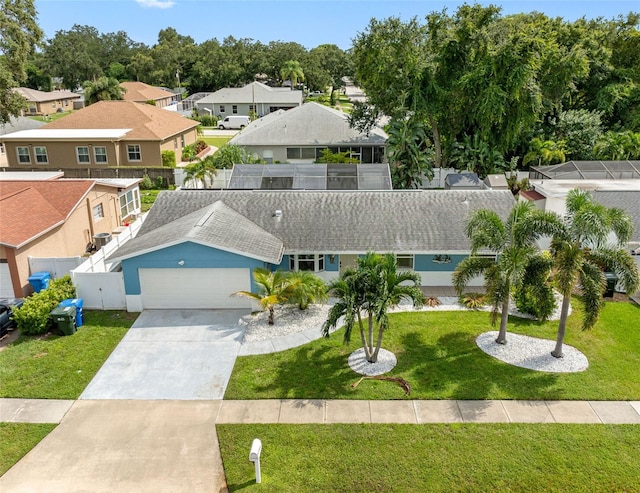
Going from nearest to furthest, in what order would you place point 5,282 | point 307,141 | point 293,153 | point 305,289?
point 305,289
point 5,282
point 307,141
point 293,153

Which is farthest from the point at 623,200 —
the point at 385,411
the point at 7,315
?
the point at 7,315

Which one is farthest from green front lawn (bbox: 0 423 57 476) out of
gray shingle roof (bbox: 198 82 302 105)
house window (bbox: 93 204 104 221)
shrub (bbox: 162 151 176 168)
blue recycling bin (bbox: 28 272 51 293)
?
gray shingle roof (bbox: 198 82 302 105)

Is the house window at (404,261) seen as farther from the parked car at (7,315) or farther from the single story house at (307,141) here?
the single story house at (307,141)

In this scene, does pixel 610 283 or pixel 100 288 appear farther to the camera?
pixel 610 283

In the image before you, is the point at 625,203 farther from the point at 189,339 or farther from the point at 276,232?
the point at 189,339

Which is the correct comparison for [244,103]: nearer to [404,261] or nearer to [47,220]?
[47,220]

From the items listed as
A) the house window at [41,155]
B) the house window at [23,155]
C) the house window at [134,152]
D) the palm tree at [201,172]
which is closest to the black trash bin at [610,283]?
the palm tree at [201,172]

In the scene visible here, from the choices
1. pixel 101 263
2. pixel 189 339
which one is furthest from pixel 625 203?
pixel 101 263

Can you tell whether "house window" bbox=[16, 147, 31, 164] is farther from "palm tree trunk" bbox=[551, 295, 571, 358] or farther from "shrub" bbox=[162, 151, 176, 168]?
"palm tree trunk" bbox=[551, 295, 571, 358]
